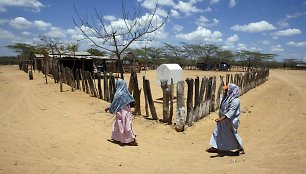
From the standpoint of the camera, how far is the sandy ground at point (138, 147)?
16.2 feet

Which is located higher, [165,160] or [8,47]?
[8,47]

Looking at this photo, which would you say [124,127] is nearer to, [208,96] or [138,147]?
[138,147]

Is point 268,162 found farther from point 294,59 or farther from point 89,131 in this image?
point 294,59

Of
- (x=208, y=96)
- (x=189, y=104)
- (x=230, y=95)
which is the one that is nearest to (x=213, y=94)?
(x=208, y=96)

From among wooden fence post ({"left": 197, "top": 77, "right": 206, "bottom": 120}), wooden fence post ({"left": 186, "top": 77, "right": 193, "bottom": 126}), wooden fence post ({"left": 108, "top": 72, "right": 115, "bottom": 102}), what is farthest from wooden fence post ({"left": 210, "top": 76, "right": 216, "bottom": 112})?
wooden fence post ({"left": 108, "top": 72, "right": 115, "bottom": 102})

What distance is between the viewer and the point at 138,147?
6391mm

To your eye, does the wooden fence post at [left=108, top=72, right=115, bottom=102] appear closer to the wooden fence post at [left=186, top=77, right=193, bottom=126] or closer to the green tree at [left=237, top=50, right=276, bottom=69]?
the wooden fence post at [left=186, top=77, right=193, bottom=126]

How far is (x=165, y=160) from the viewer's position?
18.1 feet

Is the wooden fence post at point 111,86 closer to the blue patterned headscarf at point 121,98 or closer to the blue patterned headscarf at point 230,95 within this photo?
the blue patterned headscarf at point 121,98

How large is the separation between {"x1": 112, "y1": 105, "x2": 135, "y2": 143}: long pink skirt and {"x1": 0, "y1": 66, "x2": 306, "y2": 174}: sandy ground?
0.23m

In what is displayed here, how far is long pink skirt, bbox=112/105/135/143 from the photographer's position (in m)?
6.38

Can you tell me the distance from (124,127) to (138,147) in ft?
1.86

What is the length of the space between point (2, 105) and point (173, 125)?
747 cm

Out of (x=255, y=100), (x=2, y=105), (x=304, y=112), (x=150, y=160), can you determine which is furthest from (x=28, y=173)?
(x=255, y=100)
